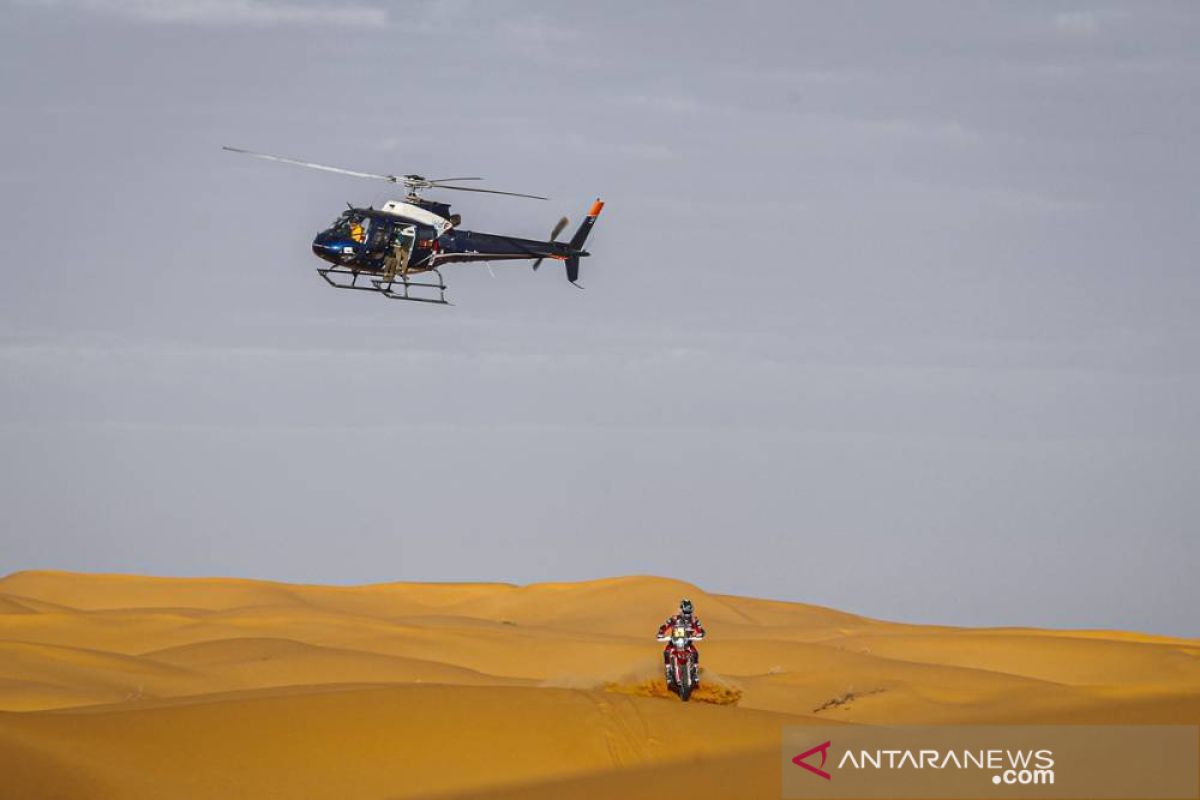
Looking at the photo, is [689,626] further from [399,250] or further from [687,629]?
[399,250]

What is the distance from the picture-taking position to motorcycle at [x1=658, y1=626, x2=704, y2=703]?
89.5ft

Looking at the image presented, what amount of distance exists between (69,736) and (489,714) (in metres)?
4.90

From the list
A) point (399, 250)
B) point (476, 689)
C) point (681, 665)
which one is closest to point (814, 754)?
point (476, 689)

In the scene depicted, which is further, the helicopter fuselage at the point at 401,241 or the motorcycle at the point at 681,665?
the helicopter fuselage at the point at 401,241

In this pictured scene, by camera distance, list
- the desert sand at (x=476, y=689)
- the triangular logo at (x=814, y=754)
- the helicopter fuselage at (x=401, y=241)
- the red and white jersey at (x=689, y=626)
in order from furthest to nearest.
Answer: the helicopter fuselage at (x=401, y=241) → the red and white jersey at (x=689, y=626) → the desert sand at (x=476, y=689) → the triangular logo at (x=814, y=754)

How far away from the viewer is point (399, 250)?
35.5m

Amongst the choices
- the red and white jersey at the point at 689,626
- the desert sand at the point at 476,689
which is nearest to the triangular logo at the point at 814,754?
the desert sand at the point at 476,689

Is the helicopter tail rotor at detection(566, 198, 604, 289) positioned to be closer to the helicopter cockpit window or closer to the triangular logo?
the helicopter cockpit window

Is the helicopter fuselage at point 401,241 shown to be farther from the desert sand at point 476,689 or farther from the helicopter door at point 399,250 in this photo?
the desert sand at point 476,689

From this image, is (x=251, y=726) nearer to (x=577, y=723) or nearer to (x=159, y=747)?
(x=159, y=747)

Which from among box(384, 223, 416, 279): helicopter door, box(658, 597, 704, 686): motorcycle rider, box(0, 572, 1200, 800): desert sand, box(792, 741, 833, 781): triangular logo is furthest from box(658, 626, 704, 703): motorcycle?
box(384, 223, 416, 279): helicopter door

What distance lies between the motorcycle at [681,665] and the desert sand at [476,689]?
0.38 m

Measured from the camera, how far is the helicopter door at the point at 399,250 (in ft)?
116

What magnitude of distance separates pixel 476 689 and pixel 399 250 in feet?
42.5
